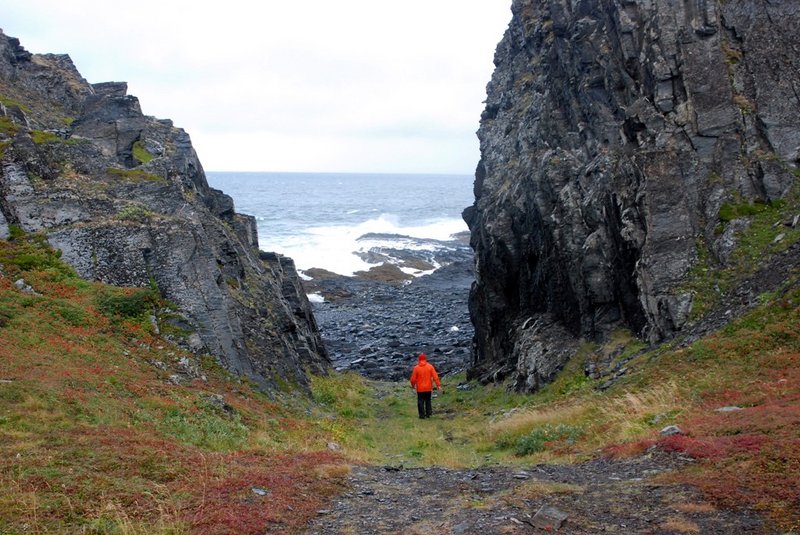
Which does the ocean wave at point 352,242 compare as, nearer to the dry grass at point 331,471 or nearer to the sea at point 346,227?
the sea at point 346,227

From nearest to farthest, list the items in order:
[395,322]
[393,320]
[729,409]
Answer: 1. [729,409]
2. [395,322]
3. [393,320]

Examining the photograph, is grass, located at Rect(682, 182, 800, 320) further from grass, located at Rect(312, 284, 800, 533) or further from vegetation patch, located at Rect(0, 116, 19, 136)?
vegetation patch, located at Rect(0, 116, 19, 136)

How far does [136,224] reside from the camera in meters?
21.9

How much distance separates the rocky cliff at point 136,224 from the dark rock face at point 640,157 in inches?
417

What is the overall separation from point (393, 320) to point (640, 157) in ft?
111

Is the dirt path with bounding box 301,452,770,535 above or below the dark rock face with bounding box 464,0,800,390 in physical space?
below

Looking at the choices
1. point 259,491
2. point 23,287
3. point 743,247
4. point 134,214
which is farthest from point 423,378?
point 259,491

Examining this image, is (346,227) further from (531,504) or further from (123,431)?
(531,504)

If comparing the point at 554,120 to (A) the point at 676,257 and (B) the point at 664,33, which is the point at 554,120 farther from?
(A) the point at 676,257

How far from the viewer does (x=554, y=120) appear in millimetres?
30516

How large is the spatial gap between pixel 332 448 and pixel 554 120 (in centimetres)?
2039

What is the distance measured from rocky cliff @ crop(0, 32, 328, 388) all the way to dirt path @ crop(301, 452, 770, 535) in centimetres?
1077

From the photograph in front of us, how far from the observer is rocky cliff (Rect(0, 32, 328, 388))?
2109 cm

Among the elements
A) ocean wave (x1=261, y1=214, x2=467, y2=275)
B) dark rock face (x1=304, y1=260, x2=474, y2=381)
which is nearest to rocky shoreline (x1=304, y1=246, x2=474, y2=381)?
dark rock face (x1=304, y1=260, x2=474, y2=381)
